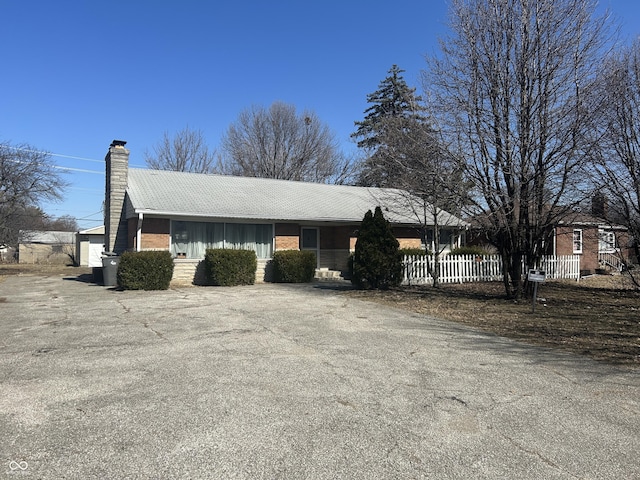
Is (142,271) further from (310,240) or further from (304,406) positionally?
(304,406)

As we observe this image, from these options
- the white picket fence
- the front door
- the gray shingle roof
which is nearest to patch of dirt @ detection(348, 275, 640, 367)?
the white picket fence

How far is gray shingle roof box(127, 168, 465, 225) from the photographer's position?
17125 millimetres

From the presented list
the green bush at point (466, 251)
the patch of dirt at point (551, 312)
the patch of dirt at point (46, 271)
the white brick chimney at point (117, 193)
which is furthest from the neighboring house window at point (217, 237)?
the patch of dirt at point (46, 271)

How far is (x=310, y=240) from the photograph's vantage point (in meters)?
20.5

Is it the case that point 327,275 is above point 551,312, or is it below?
above

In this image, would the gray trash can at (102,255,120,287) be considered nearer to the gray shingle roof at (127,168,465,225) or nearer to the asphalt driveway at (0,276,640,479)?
the gray shingle roof at (127,168,465,225)

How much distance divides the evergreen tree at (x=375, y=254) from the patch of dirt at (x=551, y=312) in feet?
2.08

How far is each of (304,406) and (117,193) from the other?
16639 mm

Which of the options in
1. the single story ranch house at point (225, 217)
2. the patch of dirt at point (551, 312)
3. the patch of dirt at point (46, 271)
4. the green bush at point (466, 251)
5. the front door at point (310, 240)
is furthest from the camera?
the patch of dirt at point (46, 271)

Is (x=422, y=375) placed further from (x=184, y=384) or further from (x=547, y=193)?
(x=547, y=193)

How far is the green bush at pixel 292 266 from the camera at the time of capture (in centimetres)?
1758

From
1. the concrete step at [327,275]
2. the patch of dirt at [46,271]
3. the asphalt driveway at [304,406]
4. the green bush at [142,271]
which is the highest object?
the green bush at [142,271]

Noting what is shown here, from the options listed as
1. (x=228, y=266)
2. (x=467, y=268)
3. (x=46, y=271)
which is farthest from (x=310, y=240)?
(x=46, y=271)

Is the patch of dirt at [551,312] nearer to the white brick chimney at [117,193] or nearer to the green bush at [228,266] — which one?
the green bush at [228,266]
